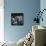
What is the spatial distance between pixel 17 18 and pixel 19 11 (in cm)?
31

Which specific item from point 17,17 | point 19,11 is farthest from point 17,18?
point 19,11

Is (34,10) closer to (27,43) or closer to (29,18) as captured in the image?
(29,18)

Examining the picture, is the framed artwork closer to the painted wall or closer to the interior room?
the interior room

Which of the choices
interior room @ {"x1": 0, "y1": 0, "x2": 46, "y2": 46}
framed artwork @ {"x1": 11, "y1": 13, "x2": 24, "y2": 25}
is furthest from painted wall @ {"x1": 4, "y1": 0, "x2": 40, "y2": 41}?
framed artwork @ {"x1": 11, "y1": 13, "x2": 24, "y2": 25}

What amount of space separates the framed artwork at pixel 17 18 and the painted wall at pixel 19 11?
13 centimetres

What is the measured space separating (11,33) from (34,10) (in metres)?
1.40

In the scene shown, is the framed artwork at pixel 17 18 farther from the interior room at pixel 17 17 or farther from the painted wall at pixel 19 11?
the painted wall at pixel 19 11

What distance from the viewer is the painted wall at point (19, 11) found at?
18.7ft

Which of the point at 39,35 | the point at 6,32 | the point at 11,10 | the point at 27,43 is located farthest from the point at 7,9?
the point at 39,35

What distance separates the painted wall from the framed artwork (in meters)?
0.13

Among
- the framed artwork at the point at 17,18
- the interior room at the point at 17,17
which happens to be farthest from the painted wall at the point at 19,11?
the framed artwork at the point at 17,18

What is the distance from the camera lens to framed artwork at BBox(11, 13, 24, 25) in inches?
226

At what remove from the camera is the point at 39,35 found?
2566 millimetres

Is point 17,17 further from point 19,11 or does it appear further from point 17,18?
point 19,11
